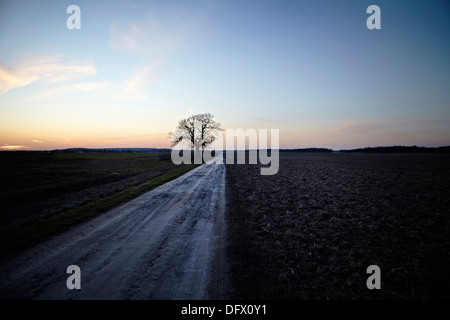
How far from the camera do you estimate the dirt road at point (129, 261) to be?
11.5ft

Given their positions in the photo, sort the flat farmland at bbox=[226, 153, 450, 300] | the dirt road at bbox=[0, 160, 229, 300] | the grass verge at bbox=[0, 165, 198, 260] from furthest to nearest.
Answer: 1. the grass verge at bbox=[0, 165, 198, 260]
2. the flat farmland at bbox=[226, 153, 450, 300]
3. the dirt road at bbox=[0, 160, 229, 300]

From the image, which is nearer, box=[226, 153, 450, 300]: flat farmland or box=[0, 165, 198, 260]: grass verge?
box=[226, 153, 450, 300]: flat farmland

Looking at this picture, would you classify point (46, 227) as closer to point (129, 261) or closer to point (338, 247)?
point (129, 261)

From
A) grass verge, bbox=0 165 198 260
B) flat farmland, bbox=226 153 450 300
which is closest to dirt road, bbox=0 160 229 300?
grass verge, bbox=0 165 198 260

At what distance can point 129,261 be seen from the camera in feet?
14.8

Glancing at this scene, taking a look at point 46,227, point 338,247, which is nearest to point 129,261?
point 46,227

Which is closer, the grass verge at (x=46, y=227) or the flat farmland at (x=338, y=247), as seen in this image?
the flat farmland at (x=338, y=247)

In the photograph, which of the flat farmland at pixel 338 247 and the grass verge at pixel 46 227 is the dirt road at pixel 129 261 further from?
the flat farmland at pixel 338 247

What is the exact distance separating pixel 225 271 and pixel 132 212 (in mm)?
5787

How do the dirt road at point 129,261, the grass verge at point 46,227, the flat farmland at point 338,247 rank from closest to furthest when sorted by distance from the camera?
the dirt road at point 129,261 < the flat farmland at point 338,247 < the grass verge at point 46,227

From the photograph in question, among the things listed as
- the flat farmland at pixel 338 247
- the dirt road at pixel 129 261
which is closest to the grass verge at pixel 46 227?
the dirt road at pixel 129 261

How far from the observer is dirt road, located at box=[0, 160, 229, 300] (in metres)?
3.51

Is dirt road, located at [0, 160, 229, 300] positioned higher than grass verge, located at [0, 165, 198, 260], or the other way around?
grass verge, located at [0, 165, 198, 260]

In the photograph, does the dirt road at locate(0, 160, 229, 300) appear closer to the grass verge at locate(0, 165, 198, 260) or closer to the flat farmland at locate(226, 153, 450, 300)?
the grass verge at locate(0, 165, 198, 260)
